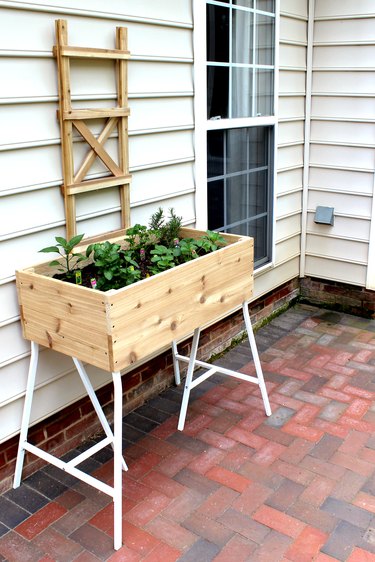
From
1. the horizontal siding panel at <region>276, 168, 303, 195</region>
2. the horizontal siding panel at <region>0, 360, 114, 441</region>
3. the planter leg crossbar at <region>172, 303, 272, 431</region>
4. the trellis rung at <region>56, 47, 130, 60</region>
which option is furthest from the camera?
the horizontal siding panel at <region>276, 168, 303, 195</region>

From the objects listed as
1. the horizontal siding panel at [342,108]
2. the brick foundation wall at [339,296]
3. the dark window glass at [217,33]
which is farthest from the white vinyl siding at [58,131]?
the brick foundation wall at [339,296]

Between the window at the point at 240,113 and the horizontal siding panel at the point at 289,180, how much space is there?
0.39ft

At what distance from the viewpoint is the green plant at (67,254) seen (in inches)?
97.7

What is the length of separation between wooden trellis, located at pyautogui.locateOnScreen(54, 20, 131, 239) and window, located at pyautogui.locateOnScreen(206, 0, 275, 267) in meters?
0.81

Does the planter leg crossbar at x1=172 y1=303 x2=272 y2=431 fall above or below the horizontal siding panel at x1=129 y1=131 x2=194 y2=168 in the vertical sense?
below

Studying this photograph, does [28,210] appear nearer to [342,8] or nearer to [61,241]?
[61,241]

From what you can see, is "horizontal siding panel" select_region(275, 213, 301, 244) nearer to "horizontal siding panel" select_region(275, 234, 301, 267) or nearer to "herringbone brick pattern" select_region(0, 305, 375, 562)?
"horizontal siding panel" select_region(275, 234, 301, 267)

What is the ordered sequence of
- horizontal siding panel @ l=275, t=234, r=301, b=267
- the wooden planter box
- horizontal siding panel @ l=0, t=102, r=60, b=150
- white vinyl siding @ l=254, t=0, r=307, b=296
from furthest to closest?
1. horizontal siding panel @ l=275, t=234, r=301, b=267
2. white vinyl siding @ l=254, t=0, r=307, b=296
3. horizontal siding panel @ l=0, t=102, r=60, b=150
4. the wooden planter box

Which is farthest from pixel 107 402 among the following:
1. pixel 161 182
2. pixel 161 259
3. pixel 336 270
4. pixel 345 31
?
pixel 345 31

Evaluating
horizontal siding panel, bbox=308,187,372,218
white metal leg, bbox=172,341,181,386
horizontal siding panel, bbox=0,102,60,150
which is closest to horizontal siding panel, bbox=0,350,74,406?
white metal leg, bbox=172,341,181,386

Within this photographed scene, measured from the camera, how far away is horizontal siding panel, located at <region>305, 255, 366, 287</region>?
177 inches

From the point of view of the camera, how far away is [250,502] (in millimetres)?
2533

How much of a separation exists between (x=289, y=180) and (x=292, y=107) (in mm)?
531

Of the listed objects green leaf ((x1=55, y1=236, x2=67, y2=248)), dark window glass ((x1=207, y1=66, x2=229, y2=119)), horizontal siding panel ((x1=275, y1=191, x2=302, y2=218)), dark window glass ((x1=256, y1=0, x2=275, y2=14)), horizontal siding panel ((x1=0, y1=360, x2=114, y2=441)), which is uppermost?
dark window glass ((x1=256, y1=0, x2=275, y2=14))
